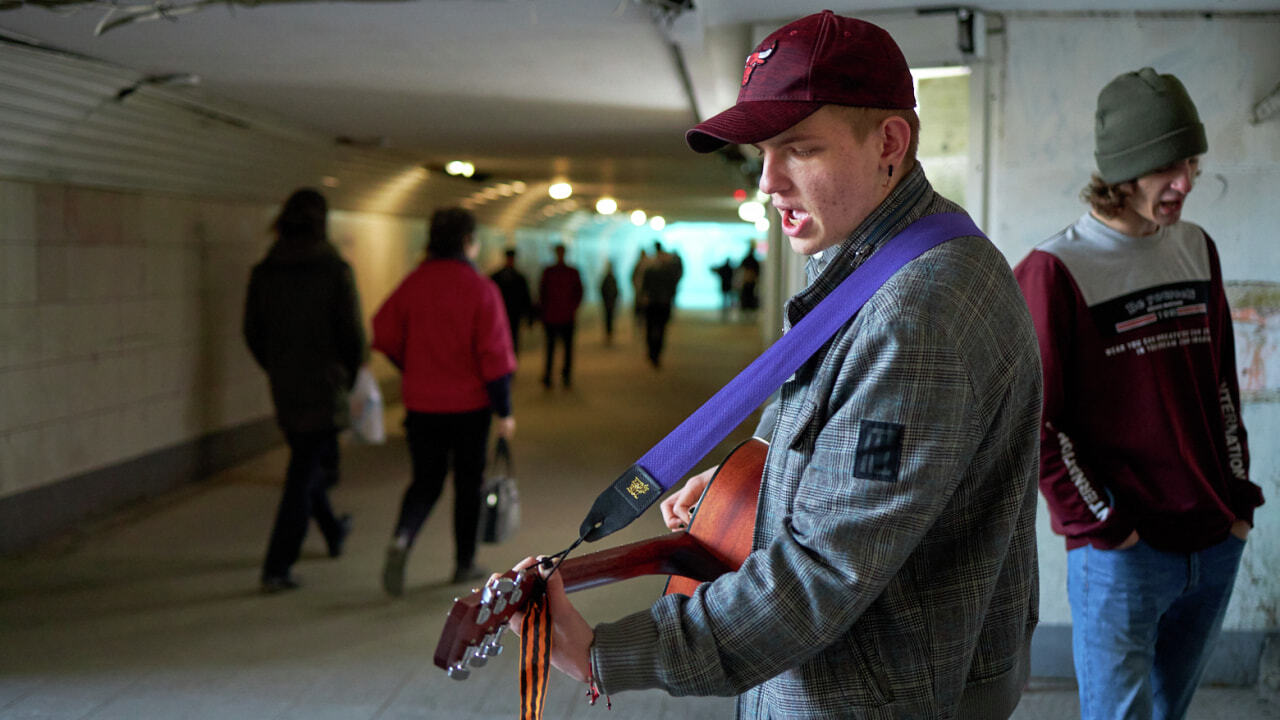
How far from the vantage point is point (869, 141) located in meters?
1.36

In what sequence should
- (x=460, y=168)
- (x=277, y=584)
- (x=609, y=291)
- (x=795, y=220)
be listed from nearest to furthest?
1. (x=795, y=220)
2. (x=277, y=584)
3. (x=460, y=168)
4. (x=609, y=291)

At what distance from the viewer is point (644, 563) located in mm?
1566

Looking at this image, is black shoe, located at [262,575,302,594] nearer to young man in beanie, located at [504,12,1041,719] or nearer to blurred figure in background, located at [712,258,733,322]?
young man in beanie, located at [504,12,1041,719]

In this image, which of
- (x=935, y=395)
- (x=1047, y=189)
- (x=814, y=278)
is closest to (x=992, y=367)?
(x=935, y=395)

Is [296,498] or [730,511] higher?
[730,511]

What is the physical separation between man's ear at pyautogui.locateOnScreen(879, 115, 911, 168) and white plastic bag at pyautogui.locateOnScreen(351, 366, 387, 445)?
4.38 m

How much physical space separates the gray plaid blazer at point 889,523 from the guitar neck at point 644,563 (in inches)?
6.3

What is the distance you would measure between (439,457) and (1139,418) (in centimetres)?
342

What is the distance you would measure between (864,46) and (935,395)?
1.51 feet

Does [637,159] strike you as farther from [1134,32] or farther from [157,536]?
[1134,32]

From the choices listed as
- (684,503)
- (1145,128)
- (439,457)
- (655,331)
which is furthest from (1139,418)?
(655,331)

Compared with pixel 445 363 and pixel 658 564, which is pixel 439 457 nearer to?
pixel 445 363

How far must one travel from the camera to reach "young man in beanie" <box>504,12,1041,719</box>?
4.00 feet

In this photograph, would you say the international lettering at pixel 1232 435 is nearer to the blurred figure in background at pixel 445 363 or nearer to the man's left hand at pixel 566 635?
the man's left hand at pixel 566 635
